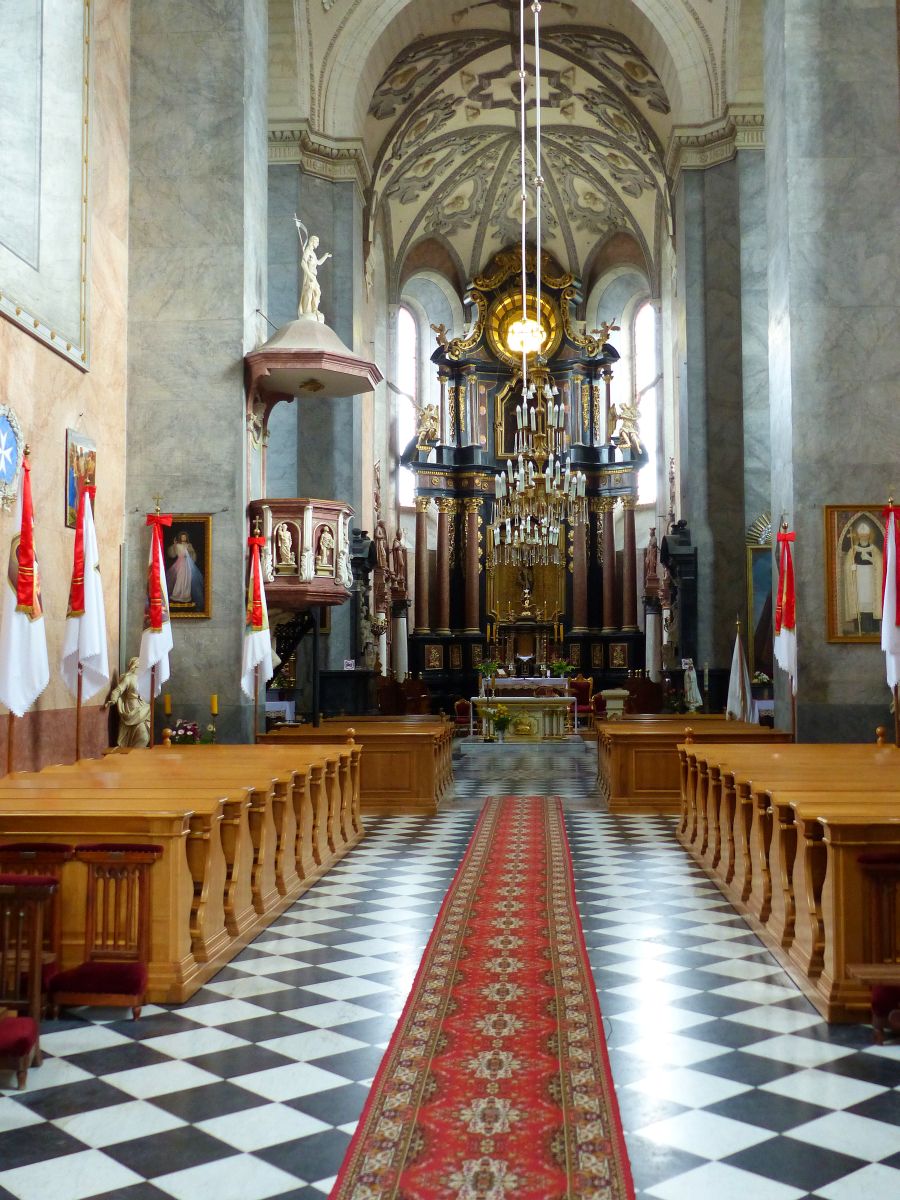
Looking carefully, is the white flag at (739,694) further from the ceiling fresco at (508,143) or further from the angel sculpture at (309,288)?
the ceiling fresco at (508,143)

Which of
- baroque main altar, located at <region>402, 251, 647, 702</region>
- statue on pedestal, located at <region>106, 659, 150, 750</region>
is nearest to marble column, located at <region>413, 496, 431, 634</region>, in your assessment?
baroque main altar, located at <region>402, 251, 647, 702</region>

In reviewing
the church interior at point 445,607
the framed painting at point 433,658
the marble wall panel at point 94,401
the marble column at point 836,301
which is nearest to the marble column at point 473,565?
the church interior at point 445,607

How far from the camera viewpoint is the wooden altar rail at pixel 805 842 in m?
5.26

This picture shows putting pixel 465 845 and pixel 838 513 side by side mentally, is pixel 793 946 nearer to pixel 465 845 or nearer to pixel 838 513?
pixel 465 845

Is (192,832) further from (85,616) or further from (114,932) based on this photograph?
(85,616)

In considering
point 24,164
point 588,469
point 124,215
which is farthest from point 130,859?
point 588,469

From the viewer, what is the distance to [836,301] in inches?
491

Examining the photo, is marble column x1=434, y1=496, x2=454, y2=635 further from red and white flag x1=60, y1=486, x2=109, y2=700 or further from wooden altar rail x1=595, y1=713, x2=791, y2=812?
red and white flag x1=60, y1=486, x2=109, y2=700

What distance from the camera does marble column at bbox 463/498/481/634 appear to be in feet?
98.7

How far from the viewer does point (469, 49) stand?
2252 cm

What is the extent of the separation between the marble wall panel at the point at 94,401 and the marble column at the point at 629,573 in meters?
19.0

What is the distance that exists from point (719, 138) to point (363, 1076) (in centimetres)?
1792

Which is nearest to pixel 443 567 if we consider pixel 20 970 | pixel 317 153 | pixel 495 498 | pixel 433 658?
pixel 495 498

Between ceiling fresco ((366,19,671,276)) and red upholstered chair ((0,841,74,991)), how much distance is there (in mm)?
18712
